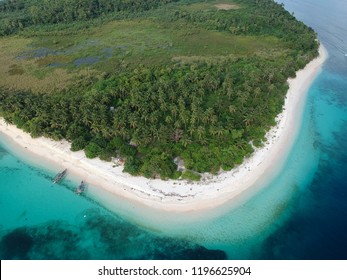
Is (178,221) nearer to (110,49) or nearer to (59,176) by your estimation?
(59,176)

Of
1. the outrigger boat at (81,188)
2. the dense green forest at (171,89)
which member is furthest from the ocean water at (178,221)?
the dense green forest at (171,89)

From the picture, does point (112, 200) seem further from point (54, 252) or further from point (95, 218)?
point (54, 252)

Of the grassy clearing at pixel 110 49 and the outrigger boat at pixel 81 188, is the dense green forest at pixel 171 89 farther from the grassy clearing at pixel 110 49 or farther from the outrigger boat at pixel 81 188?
the outrigger boat at pixel 81 188

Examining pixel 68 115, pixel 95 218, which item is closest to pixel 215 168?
pixel 95 218

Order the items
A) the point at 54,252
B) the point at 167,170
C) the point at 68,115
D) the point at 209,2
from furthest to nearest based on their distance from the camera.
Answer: the point at 209,2
the point at 68,115
the point at 167,170
the point at 54,252

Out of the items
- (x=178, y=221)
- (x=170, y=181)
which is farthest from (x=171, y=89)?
(x=178, y=221)

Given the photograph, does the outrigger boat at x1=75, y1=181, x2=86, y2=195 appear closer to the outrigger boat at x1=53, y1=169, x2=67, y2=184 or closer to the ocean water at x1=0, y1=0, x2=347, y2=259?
the ocean water at x1=0, y1=0, x2=347, y2=259

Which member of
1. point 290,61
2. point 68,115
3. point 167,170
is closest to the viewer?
point 167,170

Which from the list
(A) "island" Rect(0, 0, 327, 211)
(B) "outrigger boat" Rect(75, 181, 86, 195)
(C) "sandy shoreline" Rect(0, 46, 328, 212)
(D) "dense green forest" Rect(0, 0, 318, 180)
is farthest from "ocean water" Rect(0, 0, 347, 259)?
(D) "dense green forest" Rect(0, 0, 318, 180)
